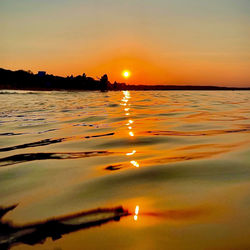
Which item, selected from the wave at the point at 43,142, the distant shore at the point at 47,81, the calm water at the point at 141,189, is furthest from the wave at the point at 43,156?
the distant shore at the point at 47,81

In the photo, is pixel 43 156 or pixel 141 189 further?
pixel 43 156

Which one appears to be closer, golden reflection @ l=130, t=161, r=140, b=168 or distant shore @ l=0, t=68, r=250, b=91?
golden reflection @ l=130, t=161, r=140, b=168

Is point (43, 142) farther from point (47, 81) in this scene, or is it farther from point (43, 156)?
point (47, 81)

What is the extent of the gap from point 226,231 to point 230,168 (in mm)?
1006

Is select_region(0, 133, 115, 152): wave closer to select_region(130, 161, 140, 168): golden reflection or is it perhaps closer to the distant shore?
select_region(130, 161, 140, 168): golden reflection

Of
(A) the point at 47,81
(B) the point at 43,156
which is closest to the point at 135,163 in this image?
(B) the point at 43,156

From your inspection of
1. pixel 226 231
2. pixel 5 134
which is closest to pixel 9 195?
pixel 226 231

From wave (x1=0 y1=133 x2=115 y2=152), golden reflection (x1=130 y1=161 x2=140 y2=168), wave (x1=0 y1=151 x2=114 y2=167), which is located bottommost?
wave (x1=0 y1=133 x2=115 y2=152)

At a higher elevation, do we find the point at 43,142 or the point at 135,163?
the point at 135,163

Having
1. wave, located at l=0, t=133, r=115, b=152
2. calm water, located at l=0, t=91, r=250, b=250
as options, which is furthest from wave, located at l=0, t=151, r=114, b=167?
wave, located at l=0, t=133, r=115, b=152

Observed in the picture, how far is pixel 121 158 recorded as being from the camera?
2551mm

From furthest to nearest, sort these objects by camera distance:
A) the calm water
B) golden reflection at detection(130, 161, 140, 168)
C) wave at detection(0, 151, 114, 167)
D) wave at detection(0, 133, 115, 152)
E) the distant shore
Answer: the distant shore → wave at detection(0, 133, 115, 152) → wave at detection(0, 151, 114, 167) → golden reflection at detection(130, 161, 140, 168) → the calm water

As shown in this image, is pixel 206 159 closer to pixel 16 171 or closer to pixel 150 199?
pixel 150 199

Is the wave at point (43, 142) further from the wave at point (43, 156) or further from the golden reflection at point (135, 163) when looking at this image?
the golden reflection at point (135, 163)
